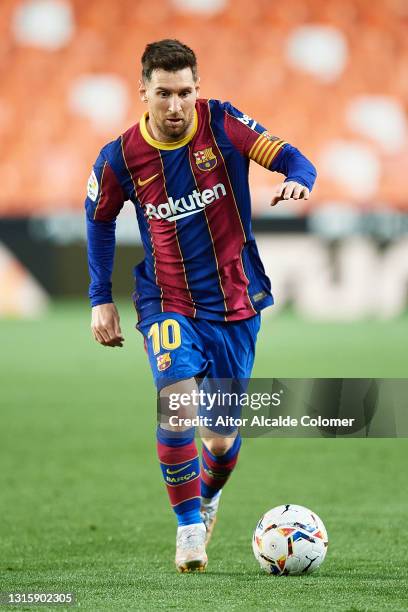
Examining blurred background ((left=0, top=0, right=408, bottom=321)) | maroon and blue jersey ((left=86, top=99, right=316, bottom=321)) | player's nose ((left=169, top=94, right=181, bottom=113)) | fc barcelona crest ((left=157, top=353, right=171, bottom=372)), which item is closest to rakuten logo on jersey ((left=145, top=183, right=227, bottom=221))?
maroon and blue jersey ((left=86, top=99, right=316, bottom=321))

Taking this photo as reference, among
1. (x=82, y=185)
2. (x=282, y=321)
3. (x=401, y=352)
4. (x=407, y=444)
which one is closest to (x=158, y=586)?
(x=407, y=444)

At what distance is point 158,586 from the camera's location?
350cm

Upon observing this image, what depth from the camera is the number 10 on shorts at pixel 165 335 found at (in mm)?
4031

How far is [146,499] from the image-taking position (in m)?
5.58

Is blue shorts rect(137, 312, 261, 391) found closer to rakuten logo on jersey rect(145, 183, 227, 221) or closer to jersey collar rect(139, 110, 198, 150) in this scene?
rakuten logo on jersey rect(145, 183, 227, 221)

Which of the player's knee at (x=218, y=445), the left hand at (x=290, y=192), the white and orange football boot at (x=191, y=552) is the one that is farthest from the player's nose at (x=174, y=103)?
the white and orange football boot at (x=191, y=552)

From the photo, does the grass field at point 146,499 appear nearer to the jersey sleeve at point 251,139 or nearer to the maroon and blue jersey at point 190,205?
the maroon and blue jersey at point 190,205

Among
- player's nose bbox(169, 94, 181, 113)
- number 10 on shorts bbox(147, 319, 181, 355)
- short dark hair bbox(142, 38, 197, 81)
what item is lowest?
number 10 on shorts bbox(147, 319, 181, 355)

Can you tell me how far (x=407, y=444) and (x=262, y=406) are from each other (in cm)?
325

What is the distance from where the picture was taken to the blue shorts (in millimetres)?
3994

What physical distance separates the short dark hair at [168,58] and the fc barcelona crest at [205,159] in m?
0.27

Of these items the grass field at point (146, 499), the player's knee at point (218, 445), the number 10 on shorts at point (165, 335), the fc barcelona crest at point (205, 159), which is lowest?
the grass field at point (146, 499)

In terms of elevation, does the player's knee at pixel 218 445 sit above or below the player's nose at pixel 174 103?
below

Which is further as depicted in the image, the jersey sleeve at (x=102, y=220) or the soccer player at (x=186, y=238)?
the jersey sleeve at (x=102, y=220)
